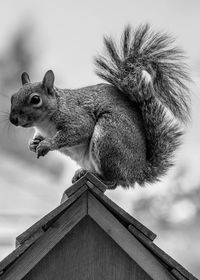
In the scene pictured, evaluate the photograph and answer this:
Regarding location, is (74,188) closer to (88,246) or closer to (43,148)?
(88,246)

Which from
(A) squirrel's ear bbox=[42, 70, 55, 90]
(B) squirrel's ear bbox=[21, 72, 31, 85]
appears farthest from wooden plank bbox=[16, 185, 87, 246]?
(B) squirrel's ear bbox=[21, 72, 31, 85]

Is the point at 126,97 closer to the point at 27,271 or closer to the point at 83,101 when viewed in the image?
the point at 83,101

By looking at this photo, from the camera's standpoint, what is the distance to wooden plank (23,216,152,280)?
290 centimetres

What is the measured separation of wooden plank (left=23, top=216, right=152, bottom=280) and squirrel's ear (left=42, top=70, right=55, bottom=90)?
48.7 inches

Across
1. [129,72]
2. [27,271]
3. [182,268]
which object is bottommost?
[182,268]

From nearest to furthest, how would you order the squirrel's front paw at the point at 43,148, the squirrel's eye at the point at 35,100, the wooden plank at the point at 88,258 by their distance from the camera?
the wooden plank at the point at 88,258, the squirrel's front paw at the point at 43,148, the squirrel's eye at the point at 35,100

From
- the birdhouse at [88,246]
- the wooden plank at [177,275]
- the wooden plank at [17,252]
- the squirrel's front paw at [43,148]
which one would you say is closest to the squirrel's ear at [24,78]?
the squirrel's front paw at [43,148]

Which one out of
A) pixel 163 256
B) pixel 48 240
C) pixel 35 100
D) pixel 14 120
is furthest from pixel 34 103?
pixel 163 256

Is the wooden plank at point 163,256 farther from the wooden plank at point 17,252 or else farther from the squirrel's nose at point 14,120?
the squirrel's nose at point 14,120

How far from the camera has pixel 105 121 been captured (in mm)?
3670

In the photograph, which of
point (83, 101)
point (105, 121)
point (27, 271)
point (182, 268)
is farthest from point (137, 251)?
point (83, 101)

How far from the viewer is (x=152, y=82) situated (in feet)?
13.1

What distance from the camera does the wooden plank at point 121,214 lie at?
9.00ft

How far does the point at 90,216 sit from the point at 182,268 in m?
0.53
